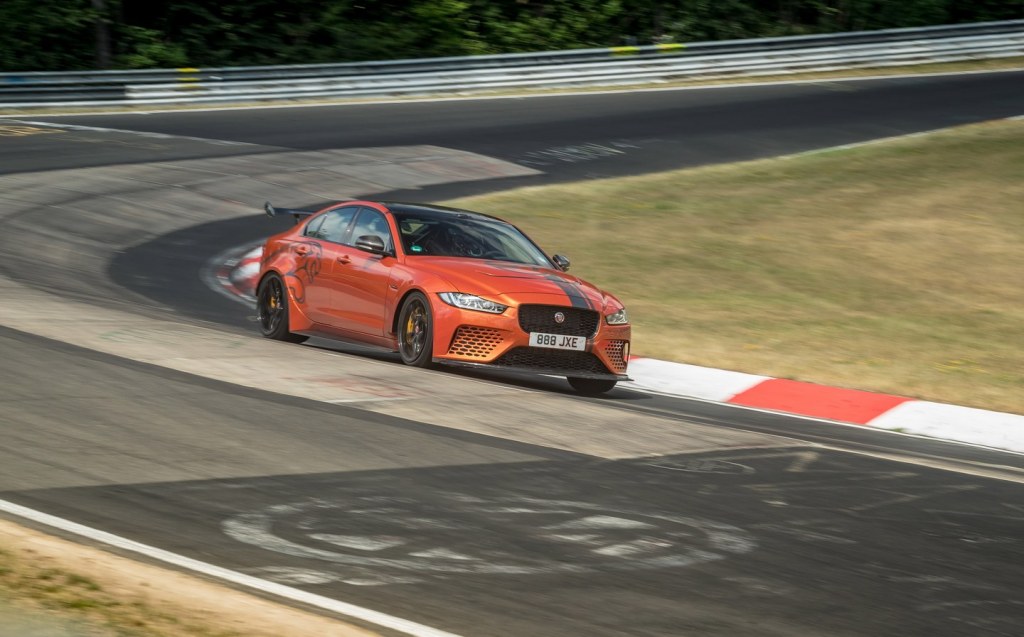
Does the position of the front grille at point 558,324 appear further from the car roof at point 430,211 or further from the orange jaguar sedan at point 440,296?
the car roof at point 430,211

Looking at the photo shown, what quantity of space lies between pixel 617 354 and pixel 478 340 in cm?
130

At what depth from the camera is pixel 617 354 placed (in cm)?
1170

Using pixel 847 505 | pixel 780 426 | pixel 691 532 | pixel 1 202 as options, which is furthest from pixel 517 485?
pixel 1 202

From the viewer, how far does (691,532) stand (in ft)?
20.9

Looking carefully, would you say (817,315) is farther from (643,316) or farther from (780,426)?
(780,426)

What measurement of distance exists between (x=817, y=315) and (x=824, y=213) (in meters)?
6.21

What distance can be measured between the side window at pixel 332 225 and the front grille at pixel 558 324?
94.5 inches

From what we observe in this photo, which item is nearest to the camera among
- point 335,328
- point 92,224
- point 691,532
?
point 691,532

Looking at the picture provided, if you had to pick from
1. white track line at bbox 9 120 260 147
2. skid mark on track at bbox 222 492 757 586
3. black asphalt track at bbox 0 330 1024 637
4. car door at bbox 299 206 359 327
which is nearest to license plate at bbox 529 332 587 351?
car door at bbox 299 206 359 327

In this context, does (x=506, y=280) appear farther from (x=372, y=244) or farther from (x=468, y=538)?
(x=468, y=538)

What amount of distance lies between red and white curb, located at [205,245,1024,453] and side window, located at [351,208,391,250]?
8.41 ft

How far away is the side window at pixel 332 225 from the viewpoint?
12872mm

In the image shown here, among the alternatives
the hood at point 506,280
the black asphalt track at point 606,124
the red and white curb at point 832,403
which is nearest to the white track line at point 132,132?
the black asphalt track at point 606,124

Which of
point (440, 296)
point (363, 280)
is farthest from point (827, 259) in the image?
point (440, 296)
